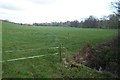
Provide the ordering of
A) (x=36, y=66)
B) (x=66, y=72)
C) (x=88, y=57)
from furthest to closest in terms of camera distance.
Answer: (x=88, y=57) < (x=36, y=66) < (x=66, y=72)

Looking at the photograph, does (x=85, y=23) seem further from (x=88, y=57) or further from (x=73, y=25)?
(x=88, y=57)

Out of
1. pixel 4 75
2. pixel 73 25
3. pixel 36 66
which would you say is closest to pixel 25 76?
pixel 4 75

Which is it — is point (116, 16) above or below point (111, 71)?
above

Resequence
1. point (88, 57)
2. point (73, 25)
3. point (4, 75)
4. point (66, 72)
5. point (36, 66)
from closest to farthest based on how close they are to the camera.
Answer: point (4, 75), point (66, 72), point (36, 66), point (88, 57), point (73, 25)

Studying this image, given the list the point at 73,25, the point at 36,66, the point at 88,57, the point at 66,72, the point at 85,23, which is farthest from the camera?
the point at 73,25

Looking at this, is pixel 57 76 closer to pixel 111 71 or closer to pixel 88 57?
pixel 111 71

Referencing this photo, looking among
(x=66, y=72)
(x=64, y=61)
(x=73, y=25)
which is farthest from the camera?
(x=73, y=25)

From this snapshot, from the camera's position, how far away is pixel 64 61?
13688 millimetres

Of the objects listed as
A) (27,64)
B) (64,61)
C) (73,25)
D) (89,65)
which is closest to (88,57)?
(89,65)

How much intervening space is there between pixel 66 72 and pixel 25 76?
2.14 meters

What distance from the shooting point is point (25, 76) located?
1020 centimetres

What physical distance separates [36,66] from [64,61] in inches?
84.1

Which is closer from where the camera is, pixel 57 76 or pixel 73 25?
pixel 57 76

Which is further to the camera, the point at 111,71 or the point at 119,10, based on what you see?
the point at 119,10
